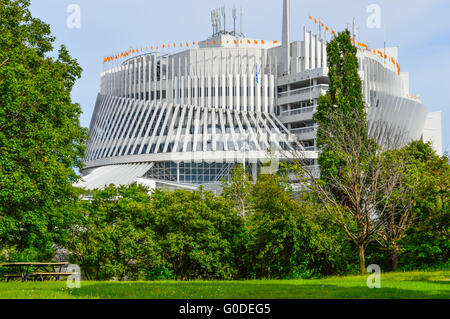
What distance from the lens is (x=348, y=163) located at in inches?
1140

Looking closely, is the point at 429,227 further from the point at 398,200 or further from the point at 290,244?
the point at 290,244

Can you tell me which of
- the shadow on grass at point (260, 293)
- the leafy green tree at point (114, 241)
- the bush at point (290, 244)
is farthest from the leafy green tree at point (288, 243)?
the shadow on grass at point (260, 293)

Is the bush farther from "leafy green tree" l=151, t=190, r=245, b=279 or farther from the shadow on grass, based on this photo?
the shadow on grass

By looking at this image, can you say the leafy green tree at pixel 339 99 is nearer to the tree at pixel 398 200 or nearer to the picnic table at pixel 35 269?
the tree at pixel 398 200

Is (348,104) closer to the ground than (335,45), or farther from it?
closer to the ground

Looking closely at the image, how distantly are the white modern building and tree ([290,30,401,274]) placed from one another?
3210 centimetres

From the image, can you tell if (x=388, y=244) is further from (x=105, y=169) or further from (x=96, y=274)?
(x=105, y=169)

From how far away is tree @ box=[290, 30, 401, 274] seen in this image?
28828mm

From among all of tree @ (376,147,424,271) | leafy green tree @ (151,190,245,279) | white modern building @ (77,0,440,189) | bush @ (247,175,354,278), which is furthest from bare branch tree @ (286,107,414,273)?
white modern building @ (77,0,440,189)

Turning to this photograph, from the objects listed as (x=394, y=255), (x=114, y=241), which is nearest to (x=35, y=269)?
(x=114, y=241)
